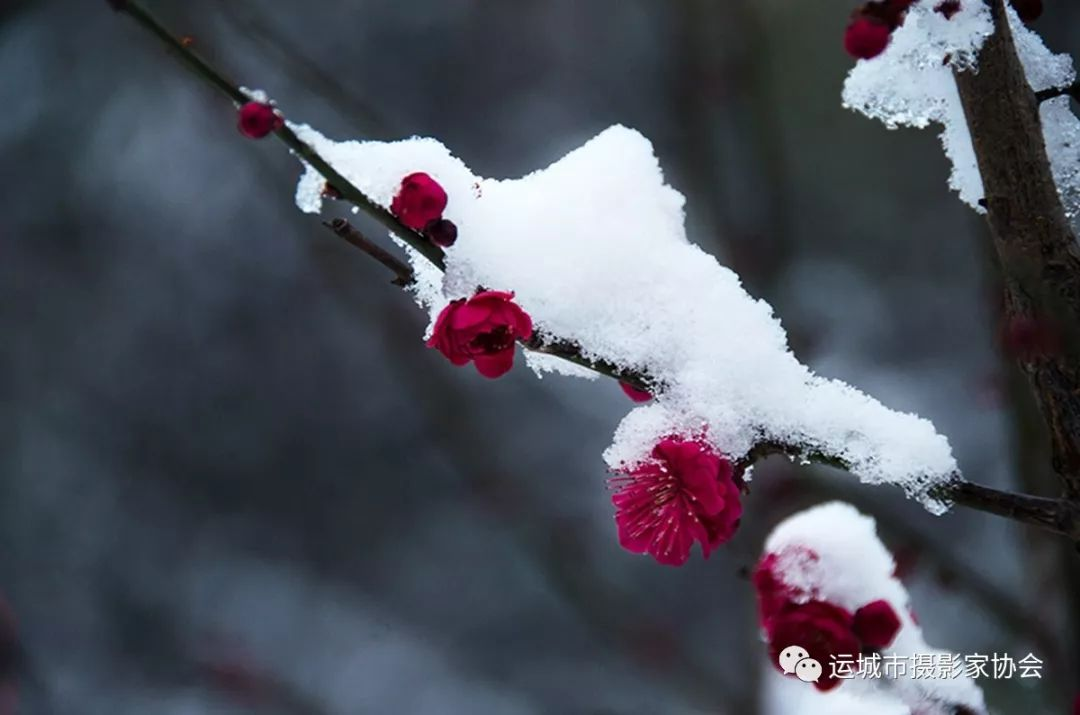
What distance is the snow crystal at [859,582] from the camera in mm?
595

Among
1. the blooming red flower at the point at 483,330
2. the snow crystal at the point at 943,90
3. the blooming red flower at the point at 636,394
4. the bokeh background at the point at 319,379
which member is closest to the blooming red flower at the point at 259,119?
the blooming red flower at the point at 483,330

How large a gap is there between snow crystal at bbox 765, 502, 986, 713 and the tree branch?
0.40ft

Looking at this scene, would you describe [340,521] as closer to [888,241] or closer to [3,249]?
[3,249]

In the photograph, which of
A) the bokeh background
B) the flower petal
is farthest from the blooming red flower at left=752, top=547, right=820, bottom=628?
the bokeh background

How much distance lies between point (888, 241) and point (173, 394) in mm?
2670

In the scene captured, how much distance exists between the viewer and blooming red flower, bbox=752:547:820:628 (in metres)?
0.60

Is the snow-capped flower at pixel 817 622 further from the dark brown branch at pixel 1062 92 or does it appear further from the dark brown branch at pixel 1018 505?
the dark brown branch at pixel 1062 92

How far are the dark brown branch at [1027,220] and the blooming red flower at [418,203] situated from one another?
302mm

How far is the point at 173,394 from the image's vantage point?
361 centimetres

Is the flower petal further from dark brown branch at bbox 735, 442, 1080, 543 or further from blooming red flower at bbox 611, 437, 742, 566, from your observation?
dark brown branch at bbox 735, 442, 1080, 543

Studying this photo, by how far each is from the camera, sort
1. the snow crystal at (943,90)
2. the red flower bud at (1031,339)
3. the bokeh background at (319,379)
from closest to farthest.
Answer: the red flower bud at (1031,339) < the snow crystal at (943,90) < the bokeh background at (319,379)

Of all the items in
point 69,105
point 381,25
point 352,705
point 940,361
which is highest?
point 381,25

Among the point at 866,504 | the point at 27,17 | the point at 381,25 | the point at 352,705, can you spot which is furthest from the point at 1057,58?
the point at 27,17

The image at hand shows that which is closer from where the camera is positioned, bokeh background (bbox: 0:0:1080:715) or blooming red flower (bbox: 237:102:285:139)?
blooming red flower (bbox: 237:102:285:139)
